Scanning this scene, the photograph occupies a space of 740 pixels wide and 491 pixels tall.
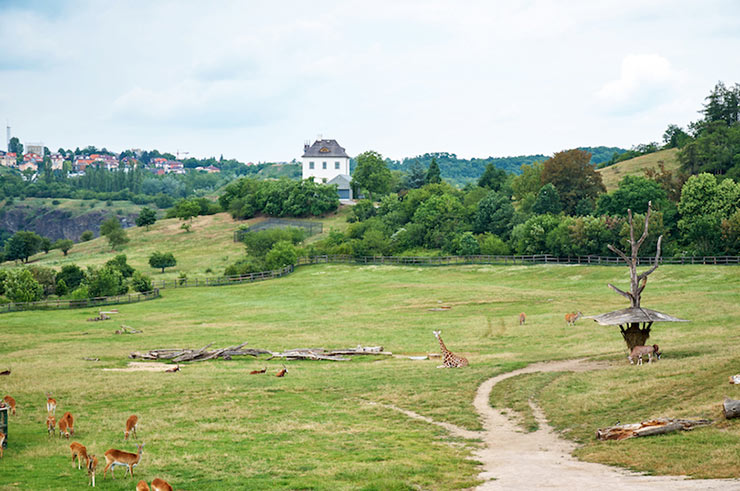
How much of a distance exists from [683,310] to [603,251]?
3997 centimetres

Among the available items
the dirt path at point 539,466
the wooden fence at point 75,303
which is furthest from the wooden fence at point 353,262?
the dirt path at point 539,466

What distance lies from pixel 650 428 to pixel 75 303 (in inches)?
2587

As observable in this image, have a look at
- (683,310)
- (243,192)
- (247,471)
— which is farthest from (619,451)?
(243,192)

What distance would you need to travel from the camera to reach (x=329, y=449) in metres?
21.8

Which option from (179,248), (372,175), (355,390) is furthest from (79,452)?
(372,175)

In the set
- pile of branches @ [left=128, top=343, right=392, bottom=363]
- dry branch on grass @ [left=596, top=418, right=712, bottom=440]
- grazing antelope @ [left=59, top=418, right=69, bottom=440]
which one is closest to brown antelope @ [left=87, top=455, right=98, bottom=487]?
grazing antelope @ [left=59, top=418, right=69, bottom=440]

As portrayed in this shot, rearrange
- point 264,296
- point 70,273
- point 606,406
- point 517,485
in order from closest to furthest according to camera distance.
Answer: point 517,485 < point 606,406 < point 264,296 < point 70,273

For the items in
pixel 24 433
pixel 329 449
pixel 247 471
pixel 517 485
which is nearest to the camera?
pixel 517 485

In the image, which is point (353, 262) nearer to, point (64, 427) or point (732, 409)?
point (64, 427)

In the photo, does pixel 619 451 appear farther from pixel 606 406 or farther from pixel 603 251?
pixel 603 251

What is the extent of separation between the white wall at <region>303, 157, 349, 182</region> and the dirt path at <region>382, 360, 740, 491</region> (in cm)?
16087

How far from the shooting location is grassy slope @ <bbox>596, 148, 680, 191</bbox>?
14538 cm

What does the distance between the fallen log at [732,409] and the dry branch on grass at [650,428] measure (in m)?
0.60

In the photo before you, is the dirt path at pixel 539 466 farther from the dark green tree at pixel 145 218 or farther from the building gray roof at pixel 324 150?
the building gray roof at pixel 324 150
